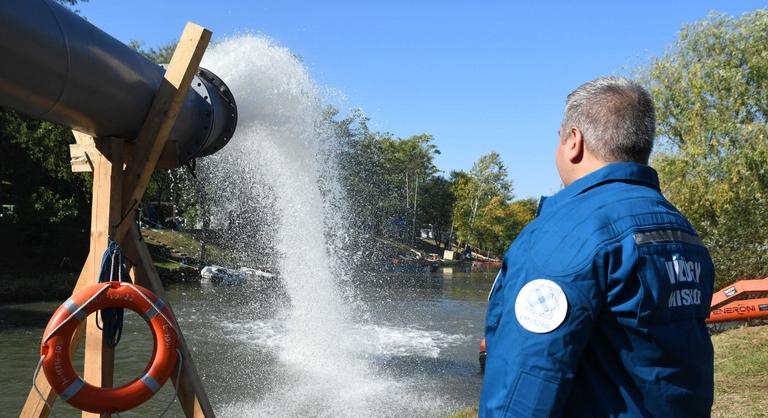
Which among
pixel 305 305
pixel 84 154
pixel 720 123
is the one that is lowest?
pixel 305 305

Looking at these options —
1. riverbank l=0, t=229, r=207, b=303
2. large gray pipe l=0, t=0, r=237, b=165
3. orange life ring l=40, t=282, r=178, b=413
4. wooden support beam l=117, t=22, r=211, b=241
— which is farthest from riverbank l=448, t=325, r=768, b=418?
riverbank l=0, t=229, r=207, b=303

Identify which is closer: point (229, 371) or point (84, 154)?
point (84, 154)

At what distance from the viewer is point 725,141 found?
48.6 ft

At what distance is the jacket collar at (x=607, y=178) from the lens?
1.91 metres

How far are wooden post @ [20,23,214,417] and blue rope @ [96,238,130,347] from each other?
0.26 ft

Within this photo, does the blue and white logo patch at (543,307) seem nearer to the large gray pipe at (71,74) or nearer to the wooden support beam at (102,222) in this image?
the large gray pipe at (71,74)

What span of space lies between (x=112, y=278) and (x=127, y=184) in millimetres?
614

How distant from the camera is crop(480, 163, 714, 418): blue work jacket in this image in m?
1.70

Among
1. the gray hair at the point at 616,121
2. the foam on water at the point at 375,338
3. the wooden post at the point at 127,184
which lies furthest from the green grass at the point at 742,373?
the foam on water at the point at 375,338

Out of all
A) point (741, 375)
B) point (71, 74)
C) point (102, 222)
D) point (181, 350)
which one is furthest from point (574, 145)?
point (741, 375)

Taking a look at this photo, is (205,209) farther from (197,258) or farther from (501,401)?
(501,401)

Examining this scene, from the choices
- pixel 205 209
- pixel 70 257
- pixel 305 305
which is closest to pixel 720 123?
pixel 305 305

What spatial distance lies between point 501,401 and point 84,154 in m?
3.45

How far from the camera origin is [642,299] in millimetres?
1760
